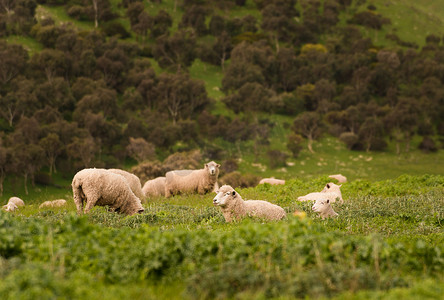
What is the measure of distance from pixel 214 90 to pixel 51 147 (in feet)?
133

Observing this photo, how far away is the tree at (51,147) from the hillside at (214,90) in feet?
0.69

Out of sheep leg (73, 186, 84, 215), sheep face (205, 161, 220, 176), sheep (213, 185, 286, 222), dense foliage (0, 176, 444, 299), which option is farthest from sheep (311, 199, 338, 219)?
sheep face (205, 161, 220, 176)

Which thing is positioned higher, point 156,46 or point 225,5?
point 225,5

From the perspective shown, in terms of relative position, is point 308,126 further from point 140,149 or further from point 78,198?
point 78,198

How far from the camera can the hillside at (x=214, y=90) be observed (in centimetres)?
6438

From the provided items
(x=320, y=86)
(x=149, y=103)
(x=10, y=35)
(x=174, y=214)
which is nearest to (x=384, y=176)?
(x=320, y=86)

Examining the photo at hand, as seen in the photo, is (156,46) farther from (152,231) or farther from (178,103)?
(152,231)

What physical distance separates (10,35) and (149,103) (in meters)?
34.1

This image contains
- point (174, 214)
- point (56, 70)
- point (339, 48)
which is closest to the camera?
point (174, 214)

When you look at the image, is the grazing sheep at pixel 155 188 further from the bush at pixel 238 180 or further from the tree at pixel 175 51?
the tree at pixel 175 51

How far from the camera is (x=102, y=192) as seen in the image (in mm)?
14570

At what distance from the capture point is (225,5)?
4793 inches

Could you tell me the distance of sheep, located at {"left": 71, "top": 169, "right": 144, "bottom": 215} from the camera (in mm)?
14359

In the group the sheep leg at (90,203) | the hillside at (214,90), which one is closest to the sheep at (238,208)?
the sheep leg at (90,203)
